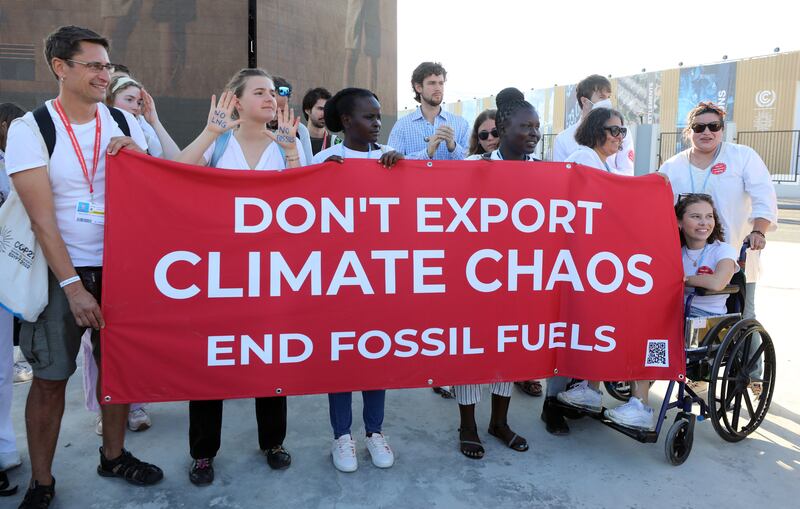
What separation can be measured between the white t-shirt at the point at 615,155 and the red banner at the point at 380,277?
3.63ft

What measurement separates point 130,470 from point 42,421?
46 cm

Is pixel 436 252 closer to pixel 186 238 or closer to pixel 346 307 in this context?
pixel 346 307

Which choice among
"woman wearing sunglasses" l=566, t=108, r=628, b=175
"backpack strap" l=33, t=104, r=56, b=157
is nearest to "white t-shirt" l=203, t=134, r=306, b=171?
"backpack strap" l=33, t=104, r=56, b=157

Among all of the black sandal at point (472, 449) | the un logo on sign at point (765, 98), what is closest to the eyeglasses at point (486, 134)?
the black sandal at point (472, 449)

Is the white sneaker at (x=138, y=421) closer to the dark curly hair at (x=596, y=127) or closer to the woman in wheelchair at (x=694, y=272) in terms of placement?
the woman in wheelchair at (x=694, y=272)

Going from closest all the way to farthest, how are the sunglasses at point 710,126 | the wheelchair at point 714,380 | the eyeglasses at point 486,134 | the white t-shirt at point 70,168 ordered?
the white t-shirt at point 70,168
the wheelchair at point 714,380
the sunglasses at point 710,126
the eyeglasses at point 486,134

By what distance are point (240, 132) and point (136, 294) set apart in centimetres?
89

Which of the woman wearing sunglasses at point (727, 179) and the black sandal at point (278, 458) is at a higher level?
the woman wearing sunglasses at point (727, 179)

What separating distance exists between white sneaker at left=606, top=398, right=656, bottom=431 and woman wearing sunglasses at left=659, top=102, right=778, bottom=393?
1.10 m

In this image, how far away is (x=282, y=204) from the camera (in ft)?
9.22

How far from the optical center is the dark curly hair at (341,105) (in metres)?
3.12

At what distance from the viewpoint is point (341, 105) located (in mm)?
3150

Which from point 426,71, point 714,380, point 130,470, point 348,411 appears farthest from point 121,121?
point 714,380

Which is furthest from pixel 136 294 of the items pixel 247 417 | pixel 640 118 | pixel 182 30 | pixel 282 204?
pixel 640 118
